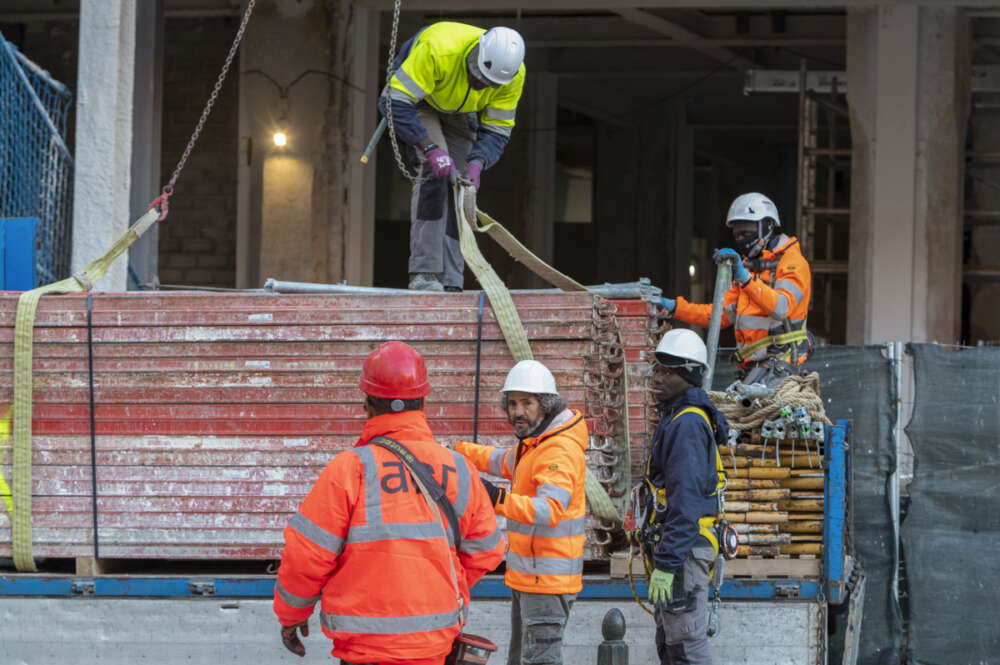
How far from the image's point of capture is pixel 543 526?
5.61 meters

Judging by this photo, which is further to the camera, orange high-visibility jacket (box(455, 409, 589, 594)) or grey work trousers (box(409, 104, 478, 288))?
grey work trousers (box(409, 104, 478, 288))

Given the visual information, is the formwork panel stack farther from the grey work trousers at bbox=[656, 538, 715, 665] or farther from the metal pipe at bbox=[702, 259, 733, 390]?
the metal pipe at bbox=[702, 259, 733, 390]

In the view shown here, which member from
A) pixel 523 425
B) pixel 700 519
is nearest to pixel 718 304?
pixel 700 519

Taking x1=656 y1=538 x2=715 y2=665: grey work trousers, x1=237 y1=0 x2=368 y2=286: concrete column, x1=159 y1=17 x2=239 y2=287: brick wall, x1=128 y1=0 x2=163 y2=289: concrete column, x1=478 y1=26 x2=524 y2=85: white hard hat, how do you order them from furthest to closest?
x1=159 y1=17 x2=239 y2=287: brick wall
x1=237 y1=0 x2=368 y2=286: concrete column
x1=128 y1=0 x2=163 y2=289: concrete column
x1=478 y1=26 x2=524 y2=85: white hard hat
x1=656 y1=538 x2=715 y2=665: grey work trousers

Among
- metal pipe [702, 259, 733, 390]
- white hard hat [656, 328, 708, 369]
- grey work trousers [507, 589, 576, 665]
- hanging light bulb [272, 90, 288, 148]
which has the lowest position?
grey work trousers [507, 589, 576, 665]

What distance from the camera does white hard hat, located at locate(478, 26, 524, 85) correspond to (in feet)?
23.1

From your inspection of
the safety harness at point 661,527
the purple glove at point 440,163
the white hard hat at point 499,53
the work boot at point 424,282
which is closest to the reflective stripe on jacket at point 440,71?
the white hard hat at point 499,53

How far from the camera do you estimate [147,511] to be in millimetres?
6465

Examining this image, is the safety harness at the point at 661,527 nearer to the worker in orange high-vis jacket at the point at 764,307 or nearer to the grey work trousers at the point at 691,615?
the grey work trousers at the point at 691,615

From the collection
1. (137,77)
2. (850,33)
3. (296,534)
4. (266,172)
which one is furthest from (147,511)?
(850,33)

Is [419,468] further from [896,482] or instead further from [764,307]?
[896,482]

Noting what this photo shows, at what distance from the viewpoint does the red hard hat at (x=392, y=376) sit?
445 cm

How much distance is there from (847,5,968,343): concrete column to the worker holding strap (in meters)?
6.69

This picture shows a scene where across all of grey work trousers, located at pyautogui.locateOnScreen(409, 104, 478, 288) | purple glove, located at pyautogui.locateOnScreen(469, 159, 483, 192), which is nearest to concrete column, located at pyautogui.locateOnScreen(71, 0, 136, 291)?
grey work trousers, located at pyautogui.locateOnScreen(409, 104, 478, 288)
